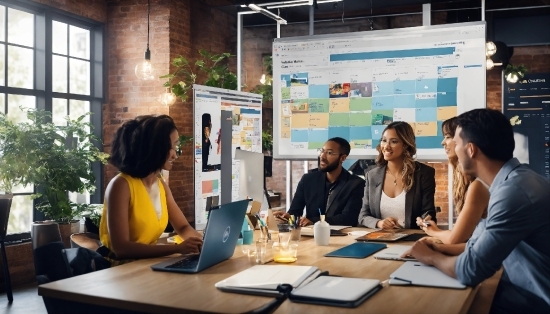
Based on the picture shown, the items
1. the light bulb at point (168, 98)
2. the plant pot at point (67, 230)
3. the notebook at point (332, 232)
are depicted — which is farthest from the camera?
the light bulb at point (168, 98)

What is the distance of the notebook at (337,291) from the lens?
1.77 meters

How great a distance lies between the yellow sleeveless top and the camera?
273 cm

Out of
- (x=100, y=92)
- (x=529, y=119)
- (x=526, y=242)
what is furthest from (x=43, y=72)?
(x=529, y=119)

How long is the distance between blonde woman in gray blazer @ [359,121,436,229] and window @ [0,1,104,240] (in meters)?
3.62

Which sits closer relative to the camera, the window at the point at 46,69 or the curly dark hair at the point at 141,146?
the curly dark hair at the point at 141,146

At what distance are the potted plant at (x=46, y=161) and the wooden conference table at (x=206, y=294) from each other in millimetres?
3299

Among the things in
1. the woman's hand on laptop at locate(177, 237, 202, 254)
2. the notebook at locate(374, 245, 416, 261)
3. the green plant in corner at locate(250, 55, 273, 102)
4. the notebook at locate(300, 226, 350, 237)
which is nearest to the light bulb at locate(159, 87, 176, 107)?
the green plant in corner at locate(250, 55, 273, 102)

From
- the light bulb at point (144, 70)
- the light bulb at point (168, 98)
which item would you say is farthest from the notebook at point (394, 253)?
the light bulb at point (168, 98)

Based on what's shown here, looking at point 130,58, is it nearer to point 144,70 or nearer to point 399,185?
point 144,70

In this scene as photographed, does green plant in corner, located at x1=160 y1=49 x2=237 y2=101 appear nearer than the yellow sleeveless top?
No

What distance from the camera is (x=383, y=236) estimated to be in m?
3.12

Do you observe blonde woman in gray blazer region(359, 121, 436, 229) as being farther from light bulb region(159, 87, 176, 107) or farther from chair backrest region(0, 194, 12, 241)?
light bulb region(159, 87, 176, 107)

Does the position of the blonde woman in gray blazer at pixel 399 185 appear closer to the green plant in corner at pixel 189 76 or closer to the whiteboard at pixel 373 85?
the whiteboard at pixel 373 85

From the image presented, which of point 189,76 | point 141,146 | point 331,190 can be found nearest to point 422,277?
point 141,146
